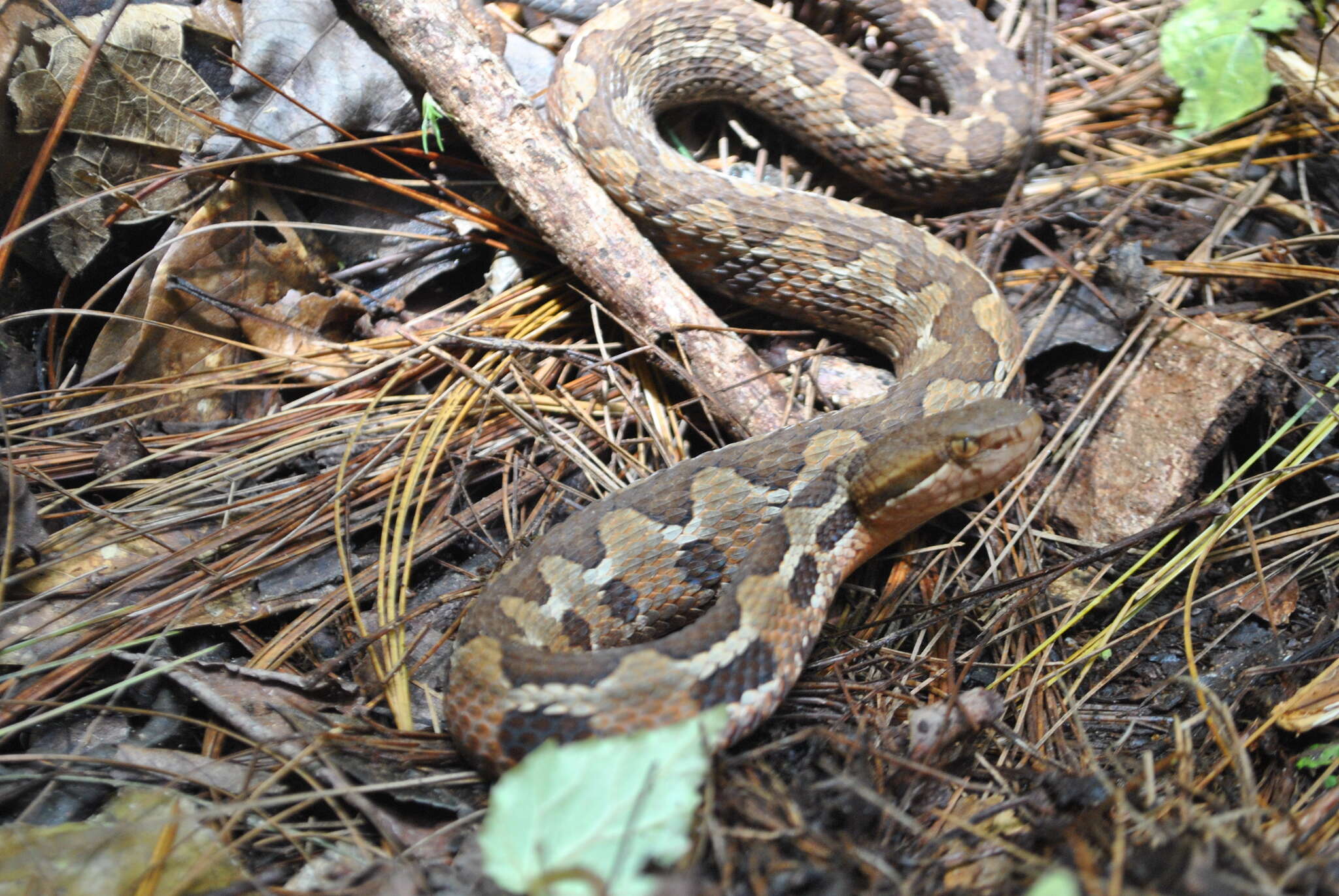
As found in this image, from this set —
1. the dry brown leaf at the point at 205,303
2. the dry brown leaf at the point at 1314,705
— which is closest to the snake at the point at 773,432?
the dry brown leaf at the point at 1314,705

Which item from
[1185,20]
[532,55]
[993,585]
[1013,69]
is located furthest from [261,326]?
[1185,20]

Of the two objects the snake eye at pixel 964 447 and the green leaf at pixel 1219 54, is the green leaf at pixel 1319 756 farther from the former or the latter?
the green leaf at pixel 1219 54

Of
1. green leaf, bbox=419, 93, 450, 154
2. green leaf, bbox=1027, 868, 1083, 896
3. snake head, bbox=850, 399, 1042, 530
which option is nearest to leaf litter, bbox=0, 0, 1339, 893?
green leaf, bbox=1027, 868, 1083, 896

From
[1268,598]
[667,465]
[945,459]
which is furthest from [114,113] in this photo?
[1268,598]

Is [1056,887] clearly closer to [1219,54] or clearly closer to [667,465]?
[667,465]

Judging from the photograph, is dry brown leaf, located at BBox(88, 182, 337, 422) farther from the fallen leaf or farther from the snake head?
the snake head

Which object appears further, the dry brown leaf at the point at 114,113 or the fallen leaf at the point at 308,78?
the fallen leaf at the point at 308,78
